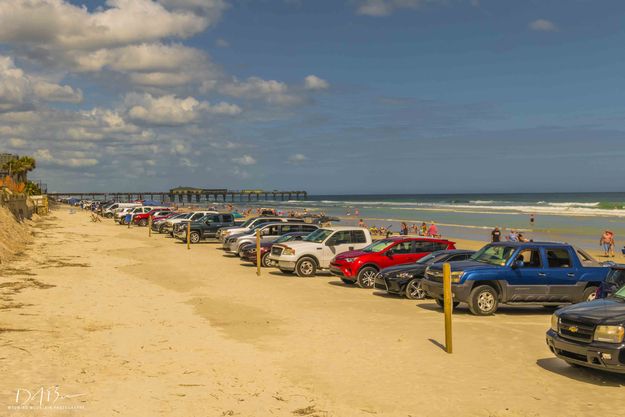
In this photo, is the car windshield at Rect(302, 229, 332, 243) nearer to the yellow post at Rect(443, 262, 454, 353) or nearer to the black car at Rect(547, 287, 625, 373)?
the yellow post at Rect(443, 262, 454, 353)

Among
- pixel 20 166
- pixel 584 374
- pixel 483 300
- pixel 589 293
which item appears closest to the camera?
pixel 584 374

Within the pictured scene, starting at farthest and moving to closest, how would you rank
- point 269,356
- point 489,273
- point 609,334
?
point 489,273, point 269,356, point 609,334

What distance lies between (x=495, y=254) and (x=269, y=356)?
7.38 metres

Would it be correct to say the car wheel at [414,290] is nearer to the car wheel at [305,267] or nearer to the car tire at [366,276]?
the car tire at [366,276]

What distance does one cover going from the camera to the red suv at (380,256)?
20.8m

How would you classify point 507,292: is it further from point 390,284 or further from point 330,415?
point 330,415

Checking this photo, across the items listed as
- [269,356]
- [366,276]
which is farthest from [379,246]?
[269,356]

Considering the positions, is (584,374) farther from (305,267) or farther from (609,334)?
(305,267)

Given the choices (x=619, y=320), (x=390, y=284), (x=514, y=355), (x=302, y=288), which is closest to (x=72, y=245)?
(x=302, y=288)

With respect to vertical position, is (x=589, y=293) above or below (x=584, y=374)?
above

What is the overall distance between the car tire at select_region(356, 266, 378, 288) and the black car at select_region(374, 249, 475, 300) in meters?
1.91

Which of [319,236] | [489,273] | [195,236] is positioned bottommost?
[195,236]

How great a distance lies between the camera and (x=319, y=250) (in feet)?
78.1

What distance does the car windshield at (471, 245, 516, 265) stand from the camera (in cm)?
1579
